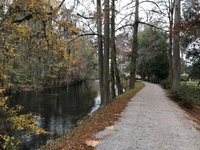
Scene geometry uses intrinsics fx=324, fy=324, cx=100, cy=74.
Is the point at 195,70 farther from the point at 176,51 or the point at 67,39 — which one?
the point at 67,39

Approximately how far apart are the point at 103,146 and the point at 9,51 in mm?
3775

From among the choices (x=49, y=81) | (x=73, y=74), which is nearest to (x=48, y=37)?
(x=49, y=81)

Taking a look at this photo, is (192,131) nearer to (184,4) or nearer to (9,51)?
(9,51)

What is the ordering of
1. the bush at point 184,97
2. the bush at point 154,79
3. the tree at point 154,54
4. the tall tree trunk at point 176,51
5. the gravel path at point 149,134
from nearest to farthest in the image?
the gravel path at point 149,134 < the bush at point 184,97 < the tall tree trunk at point 176,51 < the tree at point 154,54 < the bush at point 154,79

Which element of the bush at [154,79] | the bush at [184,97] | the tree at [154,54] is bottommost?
the bush at [184,97]

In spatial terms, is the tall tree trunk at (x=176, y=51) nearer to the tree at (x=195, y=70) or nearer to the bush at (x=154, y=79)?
the tree at (x=195, y=70)

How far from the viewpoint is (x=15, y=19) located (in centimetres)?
958

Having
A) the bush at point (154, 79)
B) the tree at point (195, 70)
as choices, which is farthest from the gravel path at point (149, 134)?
the bush at point (154, 79)

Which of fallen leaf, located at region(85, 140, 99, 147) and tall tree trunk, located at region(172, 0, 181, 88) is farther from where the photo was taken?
tall tree trunk, located at region(172, 0, 181, 88)

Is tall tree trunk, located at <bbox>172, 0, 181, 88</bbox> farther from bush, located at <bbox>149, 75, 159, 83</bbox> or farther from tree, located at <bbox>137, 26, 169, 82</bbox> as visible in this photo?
bush, located at <bbox>149, 75, 159, 83</bbox>

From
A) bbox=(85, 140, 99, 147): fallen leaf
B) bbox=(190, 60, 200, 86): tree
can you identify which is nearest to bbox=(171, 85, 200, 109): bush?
bbox=(85, 140, 99, 147): fallen leaf

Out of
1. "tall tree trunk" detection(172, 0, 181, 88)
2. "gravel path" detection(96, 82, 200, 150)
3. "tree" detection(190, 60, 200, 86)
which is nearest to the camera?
"gravel path" detection(96, 82, 200, 150)

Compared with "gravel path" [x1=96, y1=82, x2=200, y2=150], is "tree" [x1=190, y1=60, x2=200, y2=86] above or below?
above

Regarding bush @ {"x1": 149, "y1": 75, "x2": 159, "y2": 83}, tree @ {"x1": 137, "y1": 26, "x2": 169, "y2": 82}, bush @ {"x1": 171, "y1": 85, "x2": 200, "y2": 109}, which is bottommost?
bush @ {"x1": 171, "y1": 85, "x2": 200, "y2": 109}
